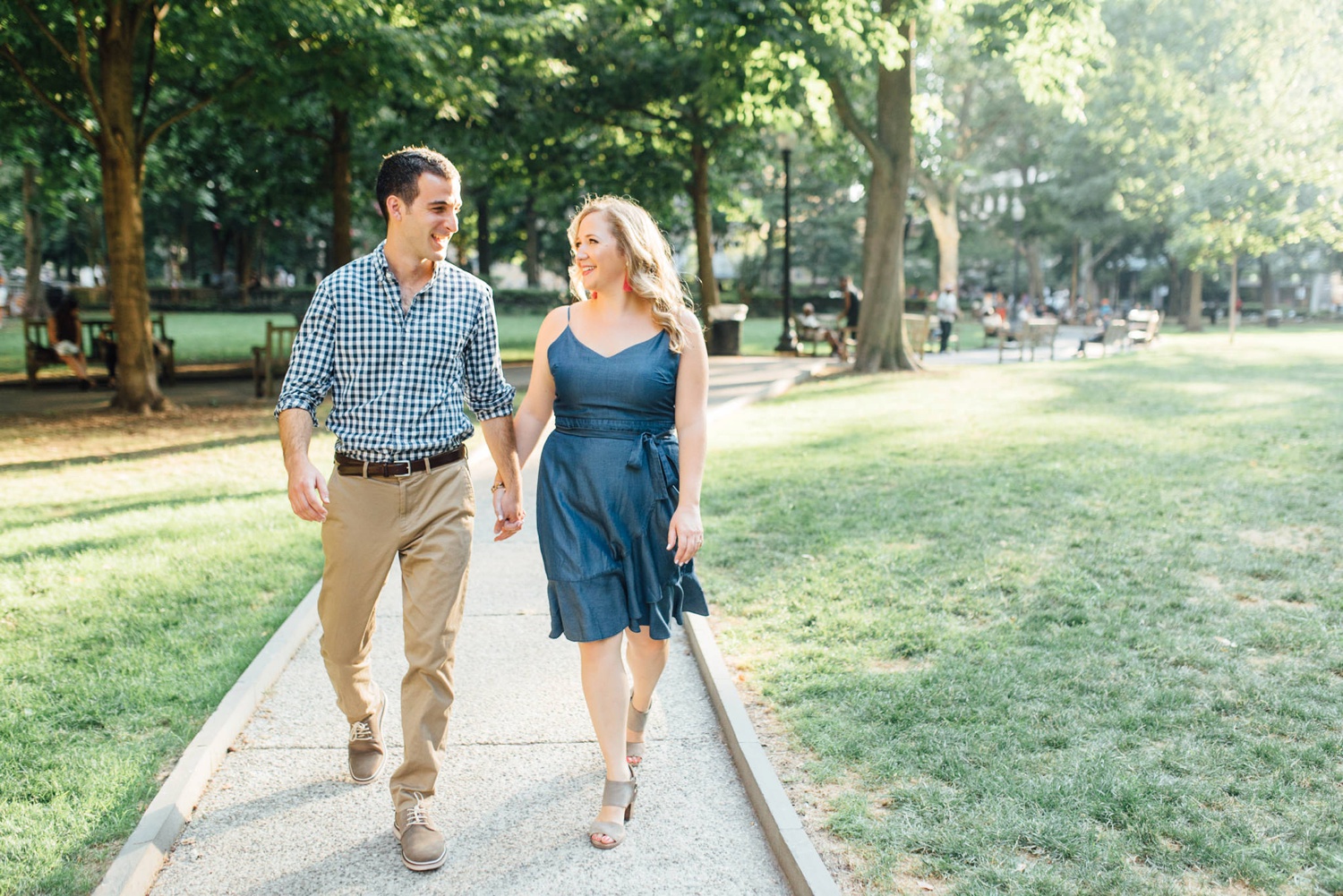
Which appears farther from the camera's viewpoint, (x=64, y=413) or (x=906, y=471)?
(x=64, y=413)

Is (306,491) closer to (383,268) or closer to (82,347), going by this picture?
(383,268)

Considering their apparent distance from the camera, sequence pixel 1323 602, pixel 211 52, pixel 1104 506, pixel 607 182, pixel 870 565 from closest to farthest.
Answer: pixel 1323 602, pixel 870 565, pixel 1104 506, pixel 211 52, pixel 607 182

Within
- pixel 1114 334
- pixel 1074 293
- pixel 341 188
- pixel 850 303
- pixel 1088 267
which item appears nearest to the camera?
pixel 341 188

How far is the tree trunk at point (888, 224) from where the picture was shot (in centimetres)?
1852

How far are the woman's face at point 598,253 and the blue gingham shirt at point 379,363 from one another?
32 cm

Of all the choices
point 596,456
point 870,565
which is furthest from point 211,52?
point 596,456

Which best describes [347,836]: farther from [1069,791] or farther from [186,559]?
[186,559]

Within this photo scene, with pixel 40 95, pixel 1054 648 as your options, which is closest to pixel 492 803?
pixel 1054 648

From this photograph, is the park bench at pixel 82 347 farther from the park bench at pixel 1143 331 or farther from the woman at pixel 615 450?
the park bench at pixel 1143 331

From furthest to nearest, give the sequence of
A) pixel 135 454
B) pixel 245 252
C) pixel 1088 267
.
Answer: pixel 245 252, pixel 1088 267, pixel 135 454

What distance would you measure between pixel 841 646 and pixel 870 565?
141 centimetres

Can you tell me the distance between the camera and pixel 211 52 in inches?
559

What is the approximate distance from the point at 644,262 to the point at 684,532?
864 mm

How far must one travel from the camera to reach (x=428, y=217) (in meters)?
3.36
